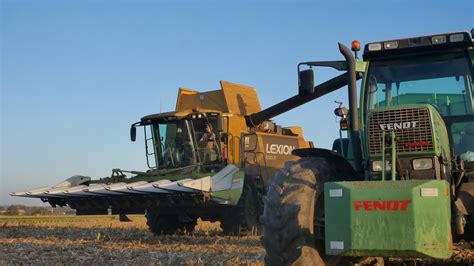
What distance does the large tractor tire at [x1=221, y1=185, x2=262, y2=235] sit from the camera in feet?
41.4

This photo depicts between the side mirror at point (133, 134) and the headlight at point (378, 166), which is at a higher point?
the side mirror at point (133, 134)

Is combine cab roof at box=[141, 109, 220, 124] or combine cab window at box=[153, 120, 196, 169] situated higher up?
combine cab roof at box=[141, 109, 220, 124]

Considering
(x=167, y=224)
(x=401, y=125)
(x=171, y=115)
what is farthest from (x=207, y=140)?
(x=401, y=125)

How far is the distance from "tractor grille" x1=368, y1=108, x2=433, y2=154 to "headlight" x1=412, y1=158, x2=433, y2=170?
0.32ft

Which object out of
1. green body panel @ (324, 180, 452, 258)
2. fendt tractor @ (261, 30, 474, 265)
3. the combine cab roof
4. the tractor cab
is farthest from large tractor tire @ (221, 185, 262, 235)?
green body panel @ (324, 180, 452, 258)

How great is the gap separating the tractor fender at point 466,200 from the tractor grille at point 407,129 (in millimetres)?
664

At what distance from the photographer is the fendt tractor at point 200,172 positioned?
11.8 m

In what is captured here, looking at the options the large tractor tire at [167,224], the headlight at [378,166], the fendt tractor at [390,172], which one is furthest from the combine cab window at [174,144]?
the headlight at [378,166]

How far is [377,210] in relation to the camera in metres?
4.45

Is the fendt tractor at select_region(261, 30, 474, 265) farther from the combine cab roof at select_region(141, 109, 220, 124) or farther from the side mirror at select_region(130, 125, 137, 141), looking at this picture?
the side mirror at select_region(130, 125, 137, 141)

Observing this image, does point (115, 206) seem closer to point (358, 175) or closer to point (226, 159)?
point (226, 159)

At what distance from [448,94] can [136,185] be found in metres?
7.44

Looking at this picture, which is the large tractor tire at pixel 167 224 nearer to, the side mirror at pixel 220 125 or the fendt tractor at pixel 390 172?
the side mirror at pixel 220 125

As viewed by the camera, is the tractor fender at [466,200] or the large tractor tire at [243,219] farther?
the large tractor tire at [243,219]
